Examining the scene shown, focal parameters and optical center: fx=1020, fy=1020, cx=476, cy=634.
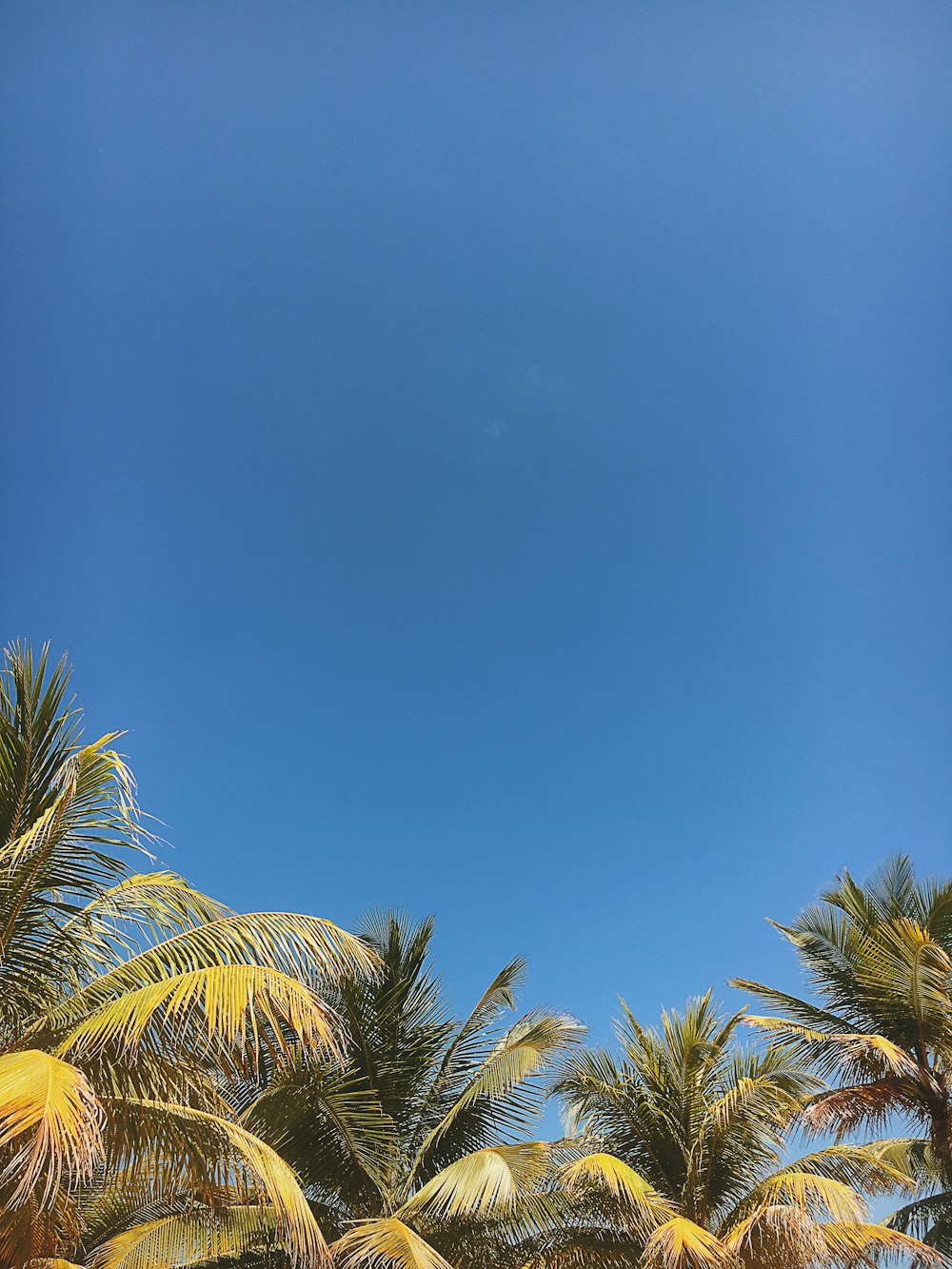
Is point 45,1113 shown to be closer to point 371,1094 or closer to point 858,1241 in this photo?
point 371,1094

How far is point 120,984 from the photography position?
755 cm

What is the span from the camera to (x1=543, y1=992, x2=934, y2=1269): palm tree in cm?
1048

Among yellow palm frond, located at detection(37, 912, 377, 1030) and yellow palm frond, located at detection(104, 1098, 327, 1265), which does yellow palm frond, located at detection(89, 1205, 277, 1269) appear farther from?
yellow palm frond, located at detection(37, 912, 377, 1030)

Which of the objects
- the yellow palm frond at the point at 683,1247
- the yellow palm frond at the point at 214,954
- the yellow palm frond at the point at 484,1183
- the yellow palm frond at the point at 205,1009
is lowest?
the yellow palm frond at the point at 683,1247

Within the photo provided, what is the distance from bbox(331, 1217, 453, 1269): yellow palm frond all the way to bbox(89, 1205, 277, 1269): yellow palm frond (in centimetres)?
130

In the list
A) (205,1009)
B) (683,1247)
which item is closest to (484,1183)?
(683,1247)

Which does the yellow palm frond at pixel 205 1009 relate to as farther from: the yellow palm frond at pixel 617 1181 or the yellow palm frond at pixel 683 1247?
the yellow palm frond at pixel 683 1247

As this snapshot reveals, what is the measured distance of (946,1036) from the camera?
13.4 metres

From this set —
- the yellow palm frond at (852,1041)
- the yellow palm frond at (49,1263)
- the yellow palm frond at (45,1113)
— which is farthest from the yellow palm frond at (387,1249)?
the yellow palm frond at (852,1041)

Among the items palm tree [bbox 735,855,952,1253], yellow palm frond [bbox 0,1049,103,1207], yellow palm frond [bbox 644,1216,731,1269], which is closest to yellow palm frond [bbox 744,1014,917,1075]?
palm tree [bbox 735,855,952,1253]

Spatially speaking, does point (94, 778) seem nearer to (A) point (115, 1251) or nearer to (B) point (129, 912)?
(B) point (129, 912)

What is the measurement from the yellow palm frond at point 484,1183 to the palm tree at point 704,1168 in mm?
457

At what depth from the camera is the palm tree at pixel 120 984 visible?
6.76 m

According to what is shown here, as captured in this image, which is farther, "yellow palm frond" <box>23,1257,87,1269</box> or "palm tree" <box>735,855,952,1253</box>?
"palm tree" <box>735,855,952,1253</box>
